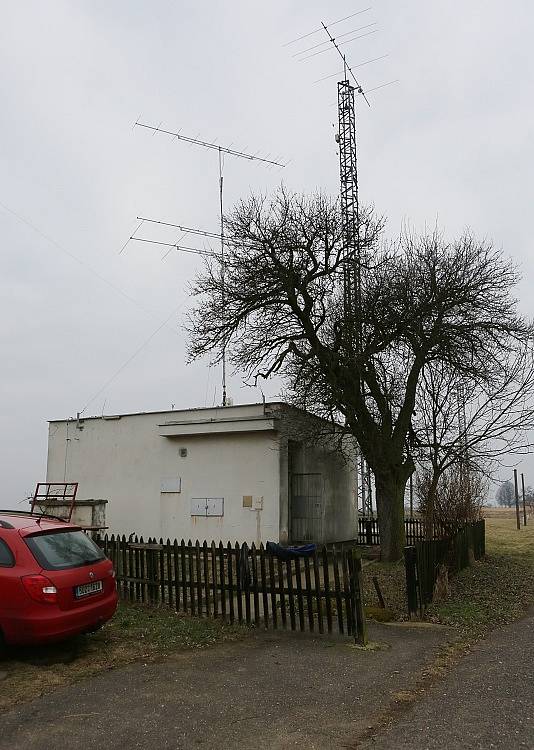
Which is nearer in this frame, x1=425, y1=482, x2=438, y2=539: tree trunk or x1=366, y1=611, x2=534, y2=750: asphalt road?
x1=366, y1=611, x2=534, y2=750: asphalt road

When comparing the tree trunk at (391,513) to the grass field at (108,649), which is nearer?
the grass field at (108,649)

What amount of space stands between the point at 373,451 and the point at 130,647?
927 cm

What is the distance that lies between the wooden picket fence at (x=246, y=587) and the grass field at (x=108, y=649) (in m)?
0.30

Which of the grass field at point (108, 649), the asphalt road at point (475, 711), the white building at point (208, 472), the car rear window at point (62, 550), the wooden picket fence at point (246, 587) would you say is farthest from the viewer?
the white building at point (208, 472)

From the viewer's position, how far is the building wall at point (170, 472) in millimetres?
16703

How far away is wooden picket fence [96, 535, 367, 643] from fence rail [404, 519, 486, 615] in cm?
115

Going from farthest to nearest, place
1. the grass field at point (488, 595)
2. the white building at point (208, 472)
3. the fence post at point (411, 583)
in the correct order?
the white building at point (208, 472), the grass field at point (488, 595), the fence post at point (411, 583)

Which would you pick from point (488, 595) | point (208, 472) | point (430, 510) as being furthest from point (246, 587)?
point (208, 472)

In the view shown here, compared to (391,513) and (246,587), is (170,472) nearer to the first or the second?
(391,513)

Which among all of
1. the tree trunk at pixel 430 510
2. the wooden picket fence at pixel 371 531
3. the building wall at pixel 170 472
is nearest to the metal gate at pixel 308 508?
the building wall at pixel 170 472

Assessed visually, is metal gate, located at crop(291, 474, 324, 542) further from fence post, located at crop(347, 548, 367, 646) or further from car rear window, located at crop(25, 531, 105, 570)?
car rear window, located at crop(25, 531, 105, 570)

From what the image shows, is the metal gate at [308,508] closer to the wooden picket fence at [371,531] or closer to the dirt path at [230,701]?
the wooden picket fence at [371,531]

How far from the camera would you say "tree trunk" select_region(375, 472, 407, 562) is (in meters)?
16.0

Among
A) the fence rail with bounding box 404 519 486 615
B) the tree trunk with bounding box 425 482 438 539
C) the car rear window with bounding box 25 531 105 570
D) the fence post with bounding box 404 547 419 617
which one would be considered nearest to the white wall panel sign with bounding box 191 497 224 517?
the tree trunk with bounding box 425 482 438 539
